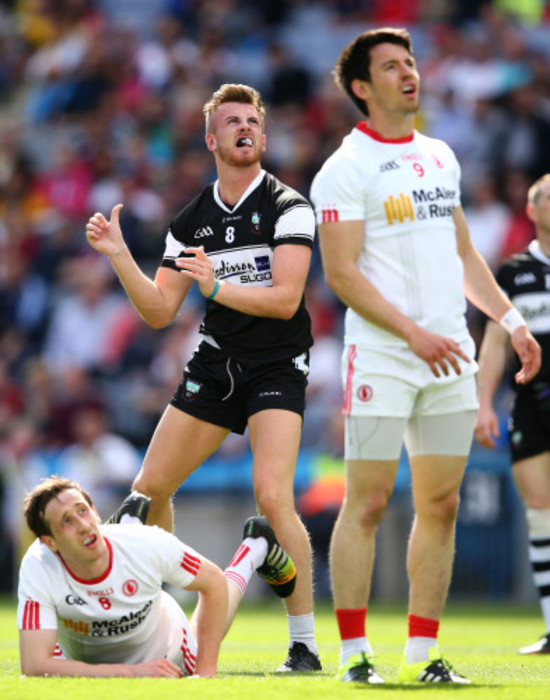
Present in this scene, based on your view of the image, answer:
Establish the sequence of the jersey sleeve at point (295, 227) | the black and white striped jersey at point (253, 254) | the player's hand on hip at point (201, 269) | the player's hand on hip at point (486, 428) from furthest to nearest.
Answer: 1. the player's hand on hip at point (486, 428)
2. the black and white striped jersey at point (253, 254)
3. the jersey sleeve at point (295, 227)
4. the player's hand on hip at point (201, 269)

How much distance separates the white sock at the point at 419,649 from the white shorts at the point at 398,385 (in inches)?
34.8

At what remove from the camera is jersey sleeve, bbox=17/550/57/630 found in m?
5.55

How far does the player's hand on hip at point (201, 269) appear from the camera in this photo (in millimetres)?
6227

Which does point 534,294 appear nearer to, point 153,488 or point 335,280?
point 153,488

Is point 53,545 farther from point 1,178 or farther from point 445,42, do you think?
point 1,178

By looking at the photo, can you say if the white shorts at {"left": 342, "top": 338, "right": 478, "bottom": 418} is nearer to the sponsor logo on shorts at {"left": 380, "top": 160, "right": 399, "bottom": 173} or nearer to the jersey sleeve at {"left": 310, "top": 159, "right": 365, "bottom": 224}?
the jersey sleeve at {"left": 310, "top": 159, "right": 365, "bottom": 224}

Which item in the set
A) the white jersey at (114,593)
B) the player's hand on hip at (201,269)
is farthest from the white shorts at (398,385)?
the white jersey at (114,593)

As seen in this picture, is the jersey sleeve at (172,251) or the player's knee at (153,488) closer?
the player's knee at (153,488)

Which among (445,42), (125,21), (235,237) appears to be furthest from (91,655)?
(125,21)

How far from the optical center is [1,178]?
60.0 ft

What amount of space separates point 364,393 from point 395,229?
0.66 meters

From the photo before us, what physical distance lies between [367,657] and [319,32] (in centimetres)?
1370

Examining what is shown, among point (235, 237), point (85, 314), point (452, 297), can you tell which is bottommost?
point (452, 297)

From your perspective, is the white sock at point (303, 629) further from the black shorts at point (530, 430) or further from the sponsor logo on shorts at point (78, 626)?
the black shorts at point (530, 430)
